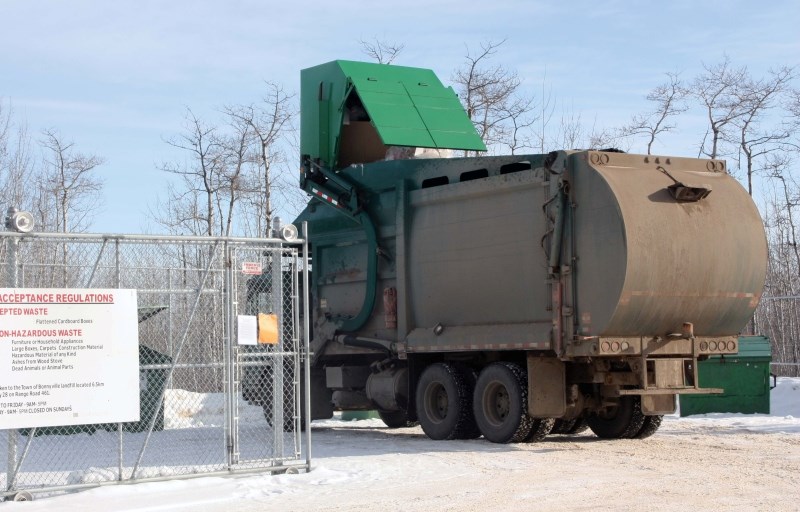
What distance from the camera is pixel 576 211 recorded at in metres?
14.4

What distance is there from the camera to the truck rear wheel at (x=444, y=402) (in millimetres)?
16219

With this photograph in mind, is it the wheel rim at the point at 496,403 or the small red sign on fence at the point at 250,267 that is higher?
the small red sign on fence at the point at 250,267

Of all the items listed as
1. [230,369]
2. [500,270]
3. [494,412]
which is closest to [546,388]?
[494,412]

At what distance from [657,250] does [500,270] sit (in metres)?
2.29

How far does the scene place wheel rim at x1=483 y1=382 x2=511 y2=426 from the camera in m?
15.8

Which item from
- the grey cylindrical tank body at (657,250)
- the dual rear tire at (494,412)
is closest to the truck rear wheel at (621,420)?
the dual rear tire at (494,412)

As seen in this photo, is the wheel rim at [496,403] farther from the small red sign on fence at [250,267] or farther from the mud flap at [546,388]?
the small red sign on fence at [250,267]

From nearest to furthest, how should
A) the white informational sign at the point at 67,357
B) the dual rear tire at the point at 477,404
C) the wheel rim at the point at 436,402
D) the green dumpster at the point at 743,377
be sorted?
1. the white informational sign at the point at 67,357
2. the dual rear tire at the point at 477,404
3. the wheel rim at the point at 436,402
4. the green dumpster at the point at 743,377

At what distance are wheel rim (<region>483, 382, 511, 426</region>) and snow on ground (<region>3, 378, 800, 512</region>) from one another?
39 centimetres

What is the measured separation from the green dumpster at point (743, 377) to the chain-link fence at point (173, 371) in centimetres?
705

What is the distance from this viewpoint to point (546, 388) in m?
15.1

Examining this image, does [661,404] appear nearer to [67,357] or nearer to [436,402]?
[436,402]

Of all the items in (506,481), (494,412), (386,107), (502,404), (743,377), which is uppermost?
(386,107)

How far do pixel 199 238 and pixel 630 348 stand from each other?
5.45 meters
